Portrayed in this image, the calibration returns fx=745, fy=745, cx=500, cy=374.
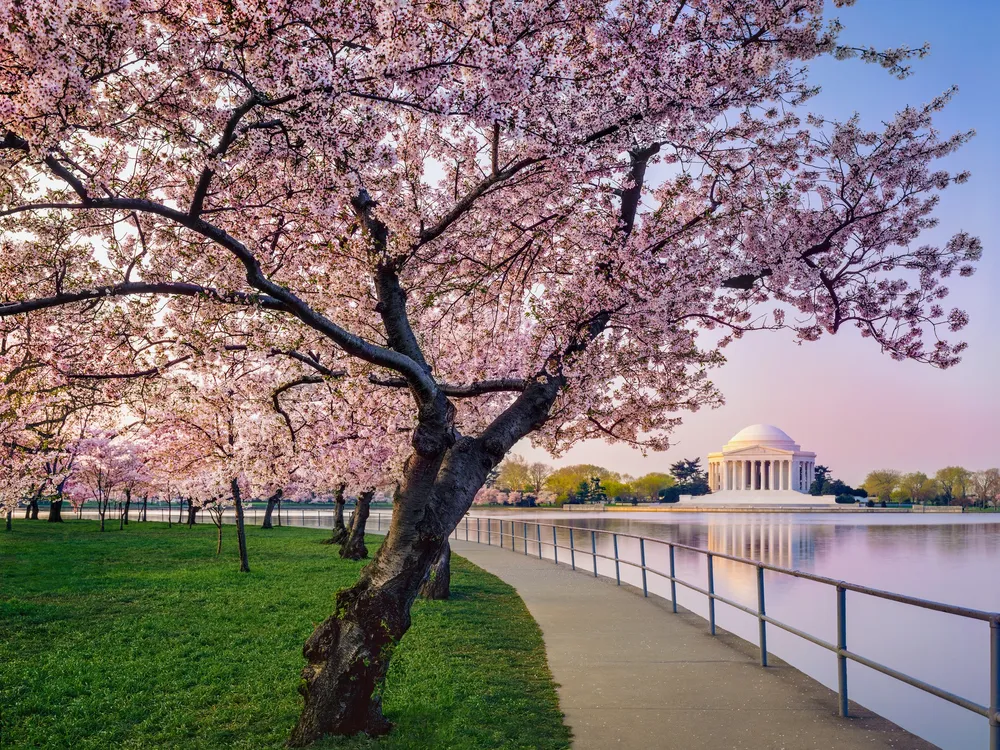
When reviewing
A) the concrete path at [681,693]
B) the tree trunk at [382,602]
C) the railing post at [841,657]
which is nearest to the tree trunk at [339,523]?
the concrete path at [681,693]

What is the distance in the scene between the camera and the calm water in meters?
10.8

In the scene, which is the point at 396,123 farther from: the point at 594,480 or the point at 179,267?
the point at 594,480

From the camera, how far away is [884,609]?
18.3m

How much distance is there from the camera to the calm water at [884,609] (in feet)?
35.4

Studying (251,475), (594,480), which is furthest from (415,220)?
(594,480)

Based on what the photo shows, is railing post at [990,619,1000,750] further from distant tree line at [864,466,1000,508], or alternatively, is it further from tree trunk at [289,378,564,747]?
distant tree line at [864,466,1000,508]

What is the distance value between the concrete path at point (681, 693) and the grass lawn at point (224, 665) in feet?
1.17

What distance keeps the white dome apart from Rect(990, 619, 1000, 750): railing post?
12175cm

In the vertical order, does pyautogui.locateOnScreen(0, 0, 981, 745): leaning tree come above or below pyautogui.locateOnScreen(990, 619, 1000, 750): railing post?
above

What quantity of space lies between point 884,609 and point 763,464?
104791mm

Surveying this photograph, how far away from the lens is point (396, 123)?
239 inches

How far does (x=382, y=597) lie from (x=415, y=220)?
377 centimetres

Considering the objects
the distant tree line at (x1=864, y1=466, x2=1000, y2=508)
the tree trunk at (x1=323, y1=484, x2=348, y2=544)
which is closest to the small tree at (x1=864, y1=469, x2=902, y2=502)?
the distant tree line at (x1=864, y1=466, x2=1000, y2=508)

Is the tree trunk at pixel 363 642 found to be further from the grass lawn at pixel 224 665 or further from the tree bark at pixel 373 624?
the grass lawn at pixel 224 665
